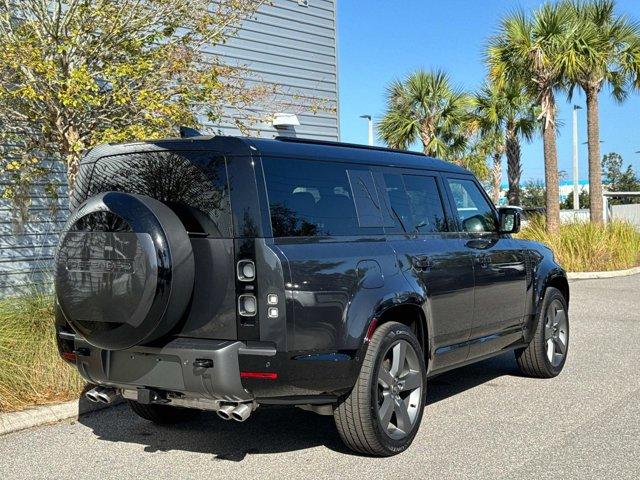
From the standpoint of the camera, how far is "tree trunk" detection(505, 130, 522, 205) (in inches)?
998

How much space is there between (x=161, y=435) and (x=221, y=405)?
146 cm

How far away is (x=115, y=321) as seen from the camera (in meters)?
4.27

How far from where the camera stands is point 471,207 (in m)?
6.41

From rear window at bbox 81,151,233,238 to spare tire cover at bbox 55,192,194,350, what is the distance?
15 centimetres

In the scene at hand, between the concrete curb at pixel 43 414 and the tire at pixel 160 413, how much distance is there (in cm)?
56

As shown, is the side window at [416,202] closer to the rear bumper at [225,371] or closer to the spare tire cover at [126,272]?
the rear bumper at [225,371]

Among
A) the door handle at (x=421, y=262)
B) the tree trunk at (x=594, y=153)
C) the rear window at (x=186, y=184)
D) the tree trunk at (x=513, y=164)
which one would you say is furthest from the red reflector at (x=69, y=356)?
the tree trunk at (x=513, y=164)

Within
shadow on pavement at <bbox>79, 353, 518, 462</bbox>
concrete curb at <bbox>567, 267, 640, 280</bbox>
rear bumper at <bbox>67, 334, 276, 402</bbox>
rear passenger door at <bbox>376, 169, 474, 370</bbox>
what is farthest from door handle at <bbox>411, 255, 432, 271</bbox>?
concrete curb at <bbox>567, 267, 640, 280</bbox>

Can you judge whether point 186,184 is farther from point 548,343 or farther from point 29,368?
point 548,343

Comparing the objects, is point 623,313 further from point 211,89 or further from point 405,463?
point 405,463

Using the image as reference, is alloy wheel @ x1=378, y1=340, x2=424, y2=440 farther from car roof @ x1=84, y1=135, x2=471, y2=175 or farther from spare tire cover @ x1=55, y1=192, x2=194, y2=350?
spare tire cover @ x1=55, y1=192, x2=194, y2=350

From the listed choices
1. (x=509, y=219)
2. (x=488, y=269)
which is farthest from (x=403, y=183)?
(x=509, y=219)

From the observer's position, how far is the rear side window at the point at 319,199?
4508 mm

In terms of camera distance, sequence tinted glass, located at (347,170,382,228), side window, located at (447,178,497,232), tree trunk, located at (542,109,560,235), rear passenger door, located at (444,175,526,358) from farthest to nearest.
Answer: tree trunk, located at (542,109,560,235) → side window, located at (447,178,497,232) → rear passenger door, located at (444,175,526,358) → tinted glass, located at (347,170,382,228)
